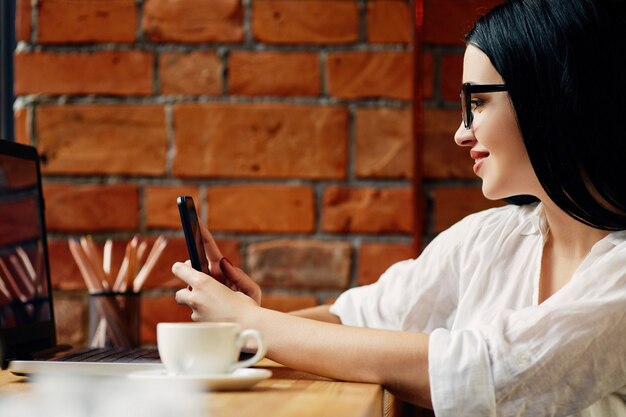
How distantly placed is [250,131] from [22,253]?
0.61 meters

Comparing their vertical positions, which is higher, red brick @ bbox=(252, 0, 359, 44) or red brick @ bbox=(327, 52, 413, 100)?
red brick @ bbox=(252, 0, 359, 44)

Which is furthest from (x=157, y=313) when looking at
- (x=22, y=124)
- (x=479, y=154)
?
(x=479, y=154)

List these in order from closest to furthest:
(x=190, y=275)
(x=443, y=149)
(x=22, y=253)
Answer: (x=190, y=275) → (x=22, y=253) → (x=443, y=149)

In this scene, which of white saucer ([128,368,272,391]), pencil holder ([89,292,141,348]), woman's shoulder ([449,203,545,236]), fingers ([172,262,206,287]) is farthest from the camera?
pencil holder ([89,292,141,348])

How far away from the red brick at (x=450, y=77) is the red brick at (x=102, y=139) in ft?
1.82

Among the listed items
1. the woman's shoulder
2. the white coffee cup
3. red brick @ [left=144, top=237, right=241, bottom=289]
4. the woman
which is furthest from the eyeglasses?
red brick @ [left=144, top=237, right=241, bottom=289]

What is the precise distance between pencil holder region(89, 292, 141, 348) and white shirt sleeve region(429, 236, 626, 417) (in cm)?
64

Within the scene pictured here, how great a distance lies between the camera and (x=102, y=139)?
1657mm

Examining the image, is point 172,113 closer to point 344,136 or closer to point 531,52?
point 344,136

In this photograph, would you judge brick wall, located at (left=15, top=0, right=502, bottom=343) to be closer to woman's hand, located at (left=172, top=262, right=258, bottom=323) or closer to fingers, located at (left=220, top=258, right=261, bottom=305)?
fingers, located at (left=220, top=258, right=261, bottom=305)

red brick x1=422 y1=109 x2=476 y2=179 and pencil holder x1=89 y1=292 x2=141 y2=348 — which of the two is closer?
pencil holder x1=89 y1=292 x2=141 y2=348

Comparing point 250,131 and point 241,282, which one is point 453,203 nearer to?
point 250,131

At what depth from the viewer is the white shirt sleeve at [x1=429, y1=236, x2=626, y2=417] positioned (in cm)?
89

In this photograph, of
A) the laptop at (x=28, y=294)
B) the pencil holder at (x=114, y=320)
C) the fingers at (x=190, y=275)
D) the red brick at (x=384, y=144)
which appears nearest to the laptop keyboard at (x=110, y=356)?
the laptop at (x=28, y=294)
